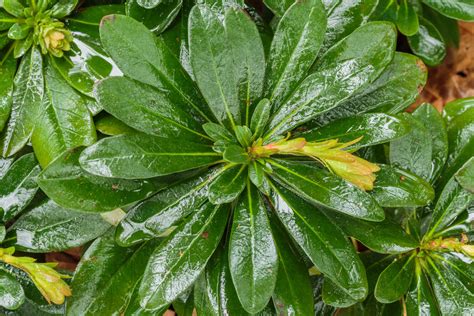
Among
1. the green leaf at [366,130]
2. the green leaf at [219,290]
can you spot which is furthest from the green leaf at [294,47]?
the green leaf at [219,290]

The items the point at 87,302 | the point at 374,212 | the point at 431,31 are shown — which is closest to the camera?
the point at 374,212

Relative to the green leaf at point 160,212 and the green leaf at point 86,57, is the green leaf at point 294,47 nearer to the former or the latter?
the green leaf at point 160,212

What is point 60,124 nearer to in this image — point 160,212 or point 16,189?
point 16,189

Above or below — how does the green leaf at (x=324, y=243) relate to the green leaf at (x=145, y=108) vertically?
below

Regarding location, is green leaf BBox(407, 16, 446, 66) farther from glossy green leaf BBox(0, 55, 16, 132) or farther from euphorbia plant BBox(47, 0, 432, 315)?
glossy green leaf BBox(0, 55, 16, 132)

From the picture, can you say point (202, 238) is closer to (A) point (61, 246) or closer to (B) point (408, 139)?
(A) point (61, 246)

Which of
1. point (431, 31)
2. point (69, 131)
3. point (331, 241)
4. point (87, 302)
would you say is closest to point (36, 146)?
point (69, 131)

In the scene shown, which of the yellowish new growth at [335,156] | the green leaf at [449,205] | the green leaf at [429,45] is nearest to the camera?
the yellowish new growth at [335,156]
